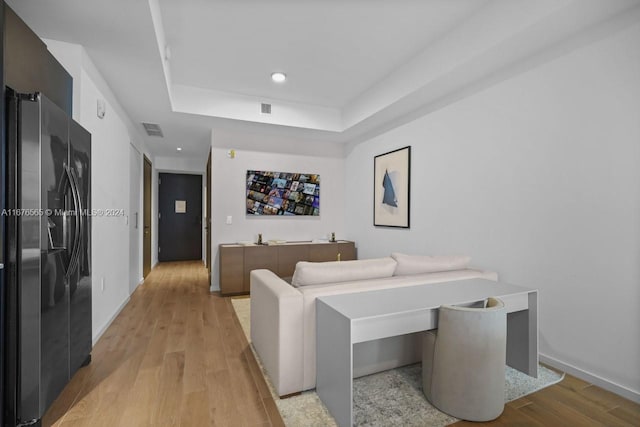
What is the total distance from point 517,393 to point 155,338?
2932mm

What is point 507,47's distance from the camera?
2.39m

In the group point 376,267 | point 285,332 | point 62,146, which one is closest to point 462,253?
point 376,267

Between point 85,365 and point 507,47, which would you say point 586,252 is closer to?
point 507,47

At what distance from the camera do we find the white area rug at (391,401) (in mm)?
1728

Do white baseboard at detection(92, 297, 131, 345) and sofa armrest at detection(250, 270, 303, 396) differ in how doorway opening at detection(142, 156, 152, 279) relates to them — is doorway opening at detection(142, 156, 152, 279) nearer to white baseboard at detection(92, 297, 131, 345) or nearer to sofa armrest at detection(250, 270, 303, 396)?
white baseboard at detection(92, 297, 131, 345)

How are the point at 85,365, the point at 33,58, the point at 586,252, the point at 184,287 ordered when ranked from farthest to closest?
the point at 184,287 → the point at 85,365 → the point at 586,252 → the point at 33,58

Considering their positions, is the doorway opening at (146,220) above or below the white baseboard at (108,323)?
above

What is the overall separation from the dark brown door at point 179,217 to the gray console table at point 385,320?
261 inches

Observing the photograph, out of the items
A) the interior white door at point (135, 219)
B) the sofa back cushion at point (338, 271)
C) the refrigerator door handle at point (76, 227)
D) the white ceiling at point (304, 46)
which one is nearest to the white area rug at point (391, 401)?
the sofa back cushion at point (338, 271)

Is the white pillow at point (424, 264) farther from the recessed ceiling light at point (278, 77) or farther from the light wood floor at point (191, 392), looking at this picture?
the recessed ceiling light at point (278, 77)

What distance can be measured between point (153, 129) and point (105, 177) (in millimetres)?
1951

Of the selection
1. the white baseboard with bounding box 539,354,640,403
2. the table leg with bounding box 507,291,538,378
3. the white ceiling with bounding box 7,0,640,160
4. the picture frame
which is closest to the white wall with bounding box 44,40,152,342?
the white ceiling with bounding box 7,0,640,160

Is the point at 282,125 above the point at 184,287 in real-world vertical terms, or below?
above

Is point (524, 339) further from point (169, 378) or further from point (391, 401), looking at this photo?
point (169, 378)
